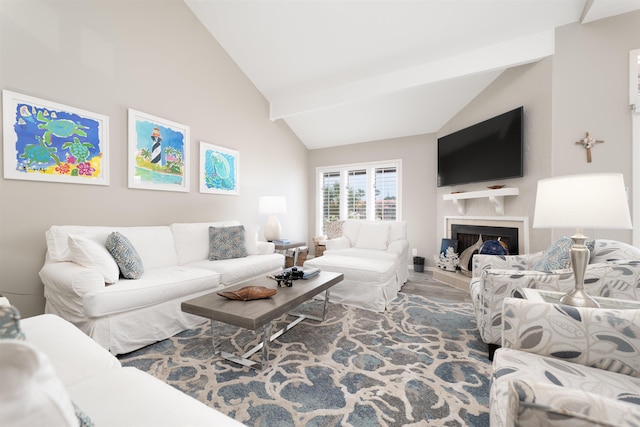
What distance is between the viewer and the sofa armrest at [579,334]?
107 cm

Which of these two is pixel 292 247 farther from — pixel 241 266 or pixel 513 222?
pixel 513 222

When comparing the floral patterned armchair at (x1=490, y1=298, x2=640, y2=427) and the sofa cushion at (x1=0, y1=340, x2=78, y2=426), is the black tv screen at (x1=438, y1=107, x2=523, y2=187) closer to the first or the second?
the floral patterned armchair at (x1=490, y1=298, x2=640, y2=427)

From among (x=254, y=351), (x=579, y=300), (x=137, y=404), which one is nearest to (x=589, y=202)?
(x=579, y=300)

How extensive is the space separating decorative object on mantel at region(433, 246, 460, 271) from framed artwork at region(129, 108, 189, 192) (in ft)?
12.6

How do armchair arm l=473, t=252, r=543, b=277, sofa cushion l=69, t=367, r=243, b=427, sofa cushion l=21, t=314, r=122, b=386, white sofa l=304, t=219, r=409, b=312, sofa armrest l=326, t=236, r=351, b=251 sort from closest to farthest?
sofa cushion l=69, t=367, r=243, b=427 → sofa cushion l=21, t=314, r=122, b=386 → armchair arm l=473, t=252, r=543, b=277 → white sofa l=304, t=219, r=409, b=312 → sofa armrest l=326, t=236, r=351, b=251

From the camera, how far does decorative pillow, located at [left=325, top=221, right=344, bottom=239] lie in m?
5.14

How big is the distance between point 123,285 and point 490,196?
157 inches

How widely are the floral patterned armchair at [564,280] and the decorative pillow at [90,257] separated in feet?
9.40

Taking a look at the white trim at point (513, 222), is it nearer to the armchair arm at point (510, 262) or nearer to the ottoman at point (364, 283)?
the armchair arm at point (510, 262)

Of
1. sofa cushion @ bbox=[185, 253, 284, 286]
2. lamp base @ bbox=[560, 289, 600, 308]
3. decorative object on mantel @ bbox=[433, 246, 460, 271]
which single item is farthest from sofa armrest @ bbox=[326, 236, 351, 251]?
lamp base @ bbox=[560, 289, 600, 308]

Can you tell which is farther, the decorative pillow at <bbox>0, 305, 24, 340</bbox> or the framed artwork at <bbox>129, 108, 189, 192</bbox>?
the framed artwork at <bbox>129, 108, 189, 192</bbox>

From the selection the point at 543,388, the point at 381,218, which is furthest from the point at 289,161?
the point at 543,388

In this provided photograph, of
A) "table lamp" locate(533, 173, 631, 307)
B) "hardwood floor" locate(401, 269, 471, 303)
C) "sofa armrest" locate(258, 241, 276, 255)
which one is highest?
"table lamp" locate(533, 173, 631, 307)

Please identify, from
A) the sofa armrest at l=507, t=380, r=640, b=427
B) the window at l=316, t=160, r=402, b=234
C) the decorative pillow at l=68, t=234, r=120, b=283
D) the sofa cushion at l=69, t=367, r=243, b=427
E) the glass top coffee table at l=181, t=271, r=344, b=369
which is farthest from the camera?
the window at l=316, t=160, r=402, b=234
